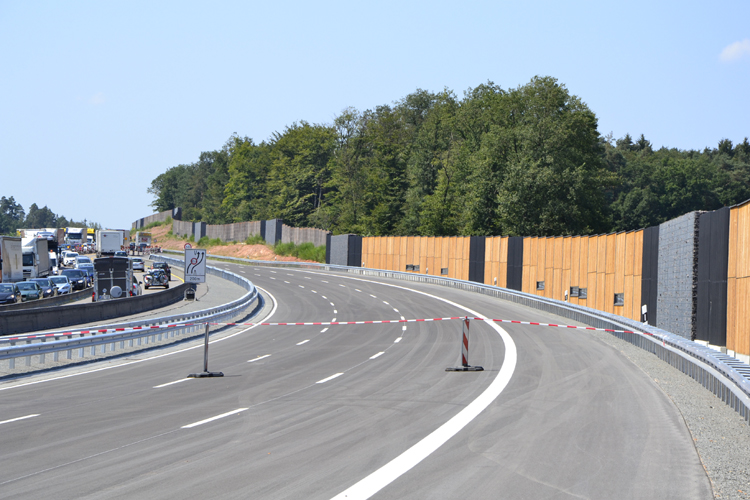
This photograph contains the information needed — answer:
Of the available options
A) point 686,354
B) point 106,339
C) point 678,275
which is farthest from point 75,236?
point 686,354

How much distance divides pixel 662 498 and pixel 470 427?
3.86 metres

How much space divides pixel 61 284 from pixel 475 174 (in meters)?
45.6


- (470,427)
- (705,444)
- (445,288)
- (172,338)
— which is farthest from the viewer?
(445,288)

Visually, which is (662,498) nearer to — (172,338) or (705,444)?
(705,444)

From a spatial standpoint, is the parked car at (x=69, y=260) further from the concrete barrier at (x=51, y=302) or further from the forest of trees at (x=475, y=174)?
the forest of trees at (x=475, y=174)

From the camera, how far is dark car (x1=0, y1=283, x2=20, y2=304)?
40.1m

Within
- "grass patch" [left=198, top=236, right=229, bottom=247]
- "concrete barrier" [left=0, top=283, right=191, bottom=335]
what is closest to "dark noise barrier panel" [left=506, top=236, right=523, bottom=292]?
"concrete barrier" [left=0, top=283, right=191, bottom=335]

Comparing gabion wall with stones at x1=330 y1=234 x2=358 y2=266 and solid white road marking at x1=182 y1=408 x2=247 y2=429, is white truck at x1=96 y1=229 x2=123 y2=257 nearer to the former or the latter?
gabion wall with stones at x1=330 y1=234 x2=358 y2=266

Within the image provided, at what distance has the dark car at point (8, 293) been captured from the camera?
4012cm

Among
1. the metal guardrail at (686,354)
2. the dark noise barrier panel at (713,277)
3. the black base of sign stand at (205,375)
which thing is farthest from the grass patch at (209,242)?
the black base of sign stand at (205,375)

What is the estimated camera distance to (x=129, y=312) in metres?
37.5

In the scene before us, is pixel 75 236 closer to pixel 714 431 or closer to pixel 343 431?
pixel 343 431

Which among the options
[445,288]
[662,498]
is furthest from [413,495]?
[445,288]

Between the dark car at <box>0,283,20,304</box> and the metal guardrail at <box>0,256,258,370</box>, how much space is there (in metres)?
13.4
